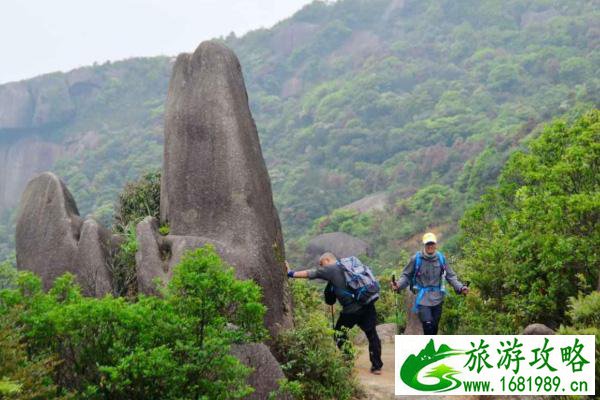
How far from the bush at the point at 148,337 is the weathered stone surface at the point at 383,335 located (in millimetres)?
6873

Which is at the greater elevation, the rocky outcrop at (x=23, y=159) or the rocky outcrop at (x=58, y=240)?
the rocky outcrop at (x=23, y=159)

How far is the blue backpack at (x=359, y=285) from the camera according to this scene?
307 inches

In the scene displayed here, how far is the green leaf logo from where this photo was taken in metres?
6.35

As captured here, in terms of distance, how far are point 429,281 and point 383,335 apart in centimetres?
500

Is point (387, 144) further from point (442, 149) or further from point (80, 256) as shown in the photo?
point (80, 256)

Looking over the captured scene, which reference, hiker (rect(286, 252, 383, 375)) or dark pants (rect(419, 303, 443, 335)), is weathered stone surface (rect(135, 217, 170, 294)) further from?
dark pants (rect(419, 303, 443, 335))

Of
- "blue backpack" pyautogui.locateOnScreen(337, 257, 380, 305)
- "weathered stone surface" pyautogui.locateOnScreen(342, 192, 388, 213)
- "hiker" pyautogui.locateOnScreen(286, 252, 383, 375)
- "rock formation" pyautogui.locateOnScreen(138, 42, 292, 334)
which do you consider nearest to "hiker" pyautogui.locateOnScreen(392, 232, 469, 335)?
"blue backpack" pyautogui.locateOnScreen(337, 257, 380, 305)

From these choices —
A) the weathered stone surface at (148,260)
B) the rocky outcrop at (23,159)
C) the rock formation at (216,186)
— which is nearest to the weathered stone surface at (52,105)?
the rocky outcrop at (23,159)

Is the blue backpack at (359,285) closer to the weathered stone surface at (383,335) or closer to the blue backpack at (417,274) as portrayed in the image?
the blue backpack at (417,274)

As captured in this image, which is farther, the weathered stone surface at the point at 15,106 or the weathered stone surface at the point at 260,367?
the weathered stone surface at the point at 15,106

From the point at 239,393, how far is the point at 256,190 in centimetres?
411

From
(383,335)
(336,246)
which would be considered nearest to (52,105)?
(336,246)

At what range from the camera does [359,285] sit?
7.78 metres

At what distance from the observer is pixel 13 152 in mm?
116938
